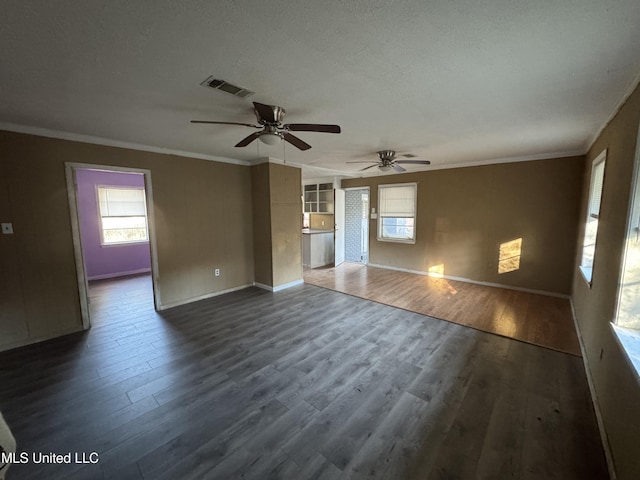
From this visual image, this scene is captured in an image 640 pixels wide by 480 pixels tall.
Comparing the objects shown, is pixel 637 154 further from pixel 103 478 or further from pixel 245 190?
pixel 245 190

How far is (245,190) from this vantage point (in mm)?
4996

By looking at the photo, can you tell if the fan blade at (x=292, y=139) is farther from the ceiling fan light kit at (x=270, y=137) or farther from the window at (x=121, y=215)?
the window at (x=121, y=215)

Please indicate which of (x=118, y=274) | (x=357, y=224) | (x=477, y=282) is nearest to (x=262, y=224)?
(x=357, y=224)

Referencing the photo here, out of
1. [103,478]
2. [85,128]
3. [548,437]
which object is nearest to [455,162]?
[548,437]

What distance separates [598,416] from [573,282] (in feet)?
10.2

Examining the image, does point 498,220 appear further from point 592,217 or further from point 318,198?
point 318,198

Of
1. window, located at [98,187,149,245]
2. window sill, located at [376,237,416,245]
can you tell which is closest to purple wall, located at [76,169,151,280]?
window, located at [98,187,149,245]

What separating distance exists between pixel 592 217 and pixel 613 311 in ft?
6.52

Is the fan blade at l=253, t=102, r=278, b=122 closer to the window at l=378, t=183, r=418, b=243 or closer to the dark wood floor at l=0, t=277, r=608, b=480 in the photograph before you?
the dark wood floor at l=0, t=277, r=608, b=480

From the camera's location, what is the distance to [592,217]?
3.20 meters

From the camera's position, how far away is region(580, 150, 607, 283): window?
2998 mm

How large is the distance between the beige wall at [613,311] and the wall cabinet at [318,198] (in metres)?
5.22

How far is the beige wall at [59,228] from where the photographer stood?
291 cm

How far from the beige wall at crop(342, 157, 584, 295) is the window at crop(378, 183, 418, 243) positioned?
0.16 m
